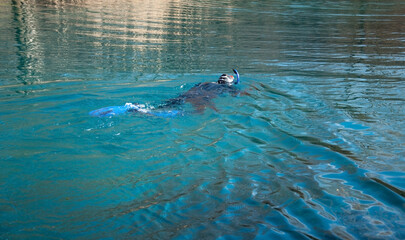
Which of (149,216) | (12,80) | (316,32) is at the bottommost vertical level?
(149,216)

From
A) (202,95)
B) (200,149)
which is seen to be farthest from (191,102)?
(200,149)

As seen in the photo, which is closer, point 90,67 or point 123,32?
point 90,67

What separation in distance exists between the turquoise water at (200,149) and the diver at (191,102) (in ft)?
0.81

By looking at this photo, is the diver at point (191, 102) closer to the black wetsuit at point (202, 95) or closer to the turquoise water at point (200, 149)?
the black wetsuit at point (202, 95)

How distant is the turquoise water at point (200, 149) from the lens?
14.2 ft

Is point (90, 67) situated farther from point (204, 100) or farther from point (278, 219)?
point (278, 219)

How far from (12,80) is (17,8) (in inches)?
830

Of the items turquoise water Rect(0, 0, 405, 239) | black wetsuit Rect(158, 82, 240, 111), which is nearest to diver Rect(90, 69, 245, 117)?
black wetsuit Rect(158, 82, 240, 111)

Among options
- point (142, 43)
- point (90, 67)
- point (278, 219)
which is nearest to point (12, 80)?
point (90, 67)

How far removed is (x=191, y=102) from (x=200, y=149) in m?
2.37

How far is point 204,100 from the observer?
29.1ft

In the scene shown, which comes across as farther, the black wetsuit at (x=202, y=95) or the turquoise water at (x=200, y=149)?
the black wetsuit at (x=202, y=95)

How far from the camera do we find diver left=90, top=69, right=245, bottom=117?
7.70 m

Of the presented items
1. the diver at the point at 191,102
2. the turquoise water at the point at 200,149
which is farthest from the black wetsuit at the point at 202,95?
the turquoise water at the point at 200,149
